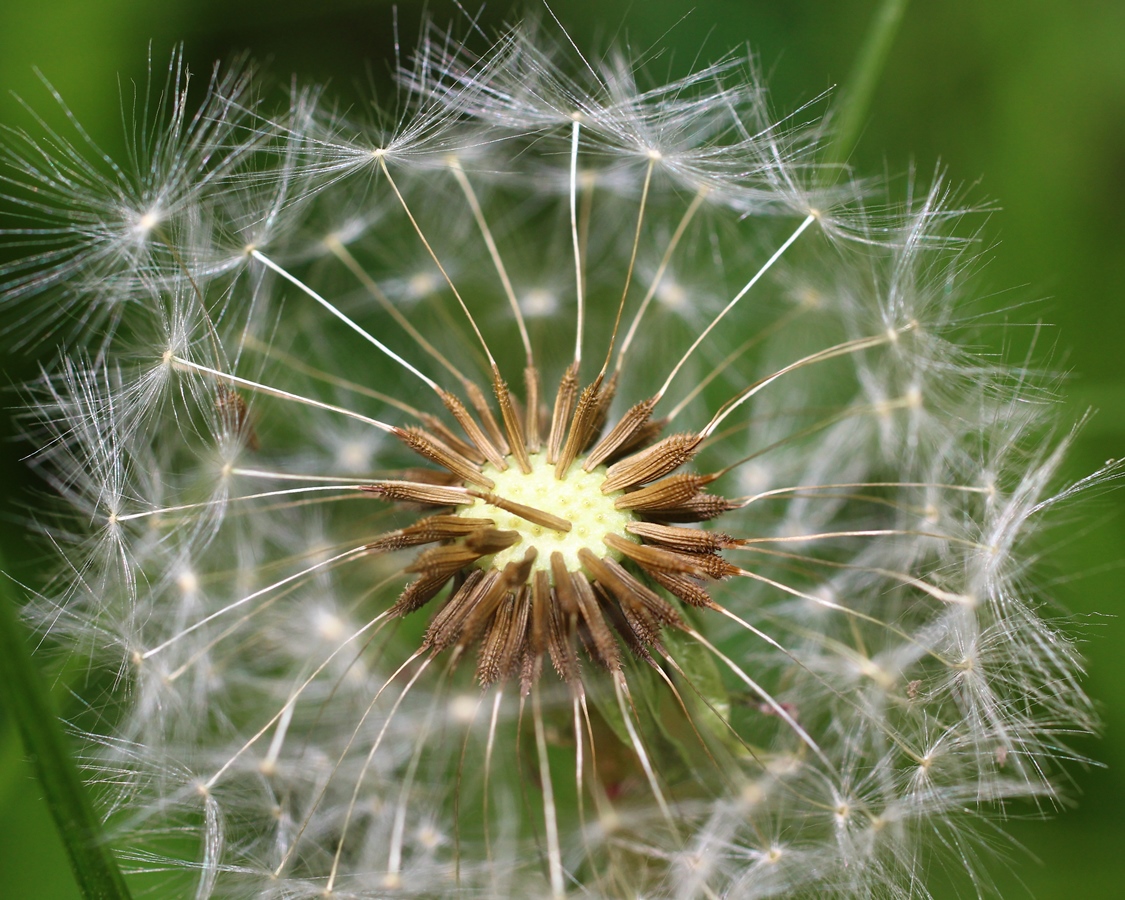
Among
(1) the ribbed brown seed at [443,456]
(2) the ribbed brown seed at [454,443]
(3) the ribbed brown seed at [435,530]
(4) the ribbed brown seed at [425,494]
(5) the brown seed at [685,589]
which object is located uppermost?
(2) the ribbed brown seed at [454,443]

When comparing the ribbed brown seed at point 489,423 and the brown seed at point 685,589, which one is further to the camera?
the ribbed brown seed at point 489,423

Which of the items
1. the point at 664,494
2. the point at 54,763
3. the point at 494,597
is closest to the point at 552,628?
the point at 494,597

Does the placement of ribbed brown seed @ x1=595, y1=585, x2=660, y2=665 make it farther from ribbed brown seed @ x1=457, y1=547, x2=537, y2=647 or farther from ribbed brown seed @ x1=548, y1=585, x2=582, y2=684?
ribbed brown seed @ x1=457, y1=547, x2=537, y2=647

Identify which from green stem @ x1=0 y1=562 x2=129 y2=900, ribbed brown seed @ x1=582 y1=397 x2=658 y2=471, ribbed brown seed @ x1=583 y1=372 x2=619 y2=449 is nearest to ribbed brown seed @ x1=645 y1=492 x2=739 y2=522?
ribbed brown seed @ x1=582 y1=397 x2=658 y2=471

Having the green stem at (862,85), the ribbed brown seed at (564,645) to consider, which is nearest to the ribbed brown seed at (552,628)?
the ribbed brown seed at (564,645)

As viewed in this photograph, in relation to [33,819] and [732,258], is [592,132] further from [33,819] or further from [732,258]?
[33,819]

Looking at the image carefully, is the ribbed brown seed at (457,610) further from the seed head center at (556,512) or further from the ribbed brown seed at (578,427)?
the ribbed brown seed at (578,427)
